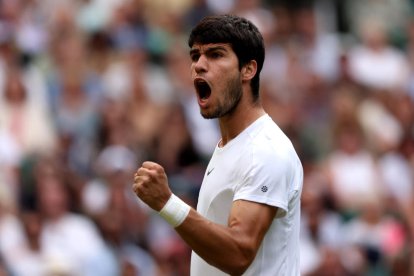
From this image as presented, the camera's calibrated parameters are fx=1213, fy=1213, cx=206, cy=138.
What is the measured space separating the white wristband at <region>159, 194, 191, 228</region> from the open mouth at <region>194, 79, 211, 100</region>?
0.54m

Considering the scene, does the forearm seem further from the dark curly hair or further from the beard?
the dark curly hair

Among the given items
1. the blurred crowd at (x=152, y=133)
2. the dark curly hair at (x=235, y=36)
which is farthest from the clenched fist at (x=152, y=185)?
the blurred crowd at (x=152, y=133)

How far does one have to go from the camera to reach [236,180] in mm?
5102

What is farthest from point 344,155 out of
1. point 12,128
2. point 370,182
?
point 12,128

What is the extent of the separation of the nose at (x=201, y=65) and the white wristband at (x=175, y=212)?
61 centimetres

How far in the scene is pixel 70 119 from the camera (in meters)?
11.2

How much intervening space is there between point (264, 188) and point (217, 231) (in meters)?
0.29

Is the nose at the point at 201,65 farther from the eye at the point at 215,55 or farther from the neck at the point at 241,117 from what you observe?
the neck at the point at 241,117

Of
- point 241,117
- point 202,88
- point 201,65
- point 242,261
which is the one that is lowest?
point 242,261

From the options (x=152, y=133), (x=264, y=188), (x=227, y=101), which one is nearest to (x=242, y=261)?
(x=264, y=188)

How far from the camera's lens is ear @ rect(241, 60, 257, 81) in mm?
5227

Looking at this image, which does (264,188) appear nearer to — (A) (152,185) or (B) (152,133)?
(A) (152,185)

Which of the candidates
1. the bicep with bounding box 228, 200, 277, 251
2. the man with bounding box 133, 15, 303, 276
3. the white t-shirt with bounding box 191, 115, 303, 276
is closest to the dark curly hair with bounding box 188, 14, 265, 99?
the man with bounding box 133, 15, 303, 276

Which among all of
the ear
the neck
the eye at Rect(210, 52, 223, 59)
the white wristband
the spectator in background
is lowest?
the spectator in background
